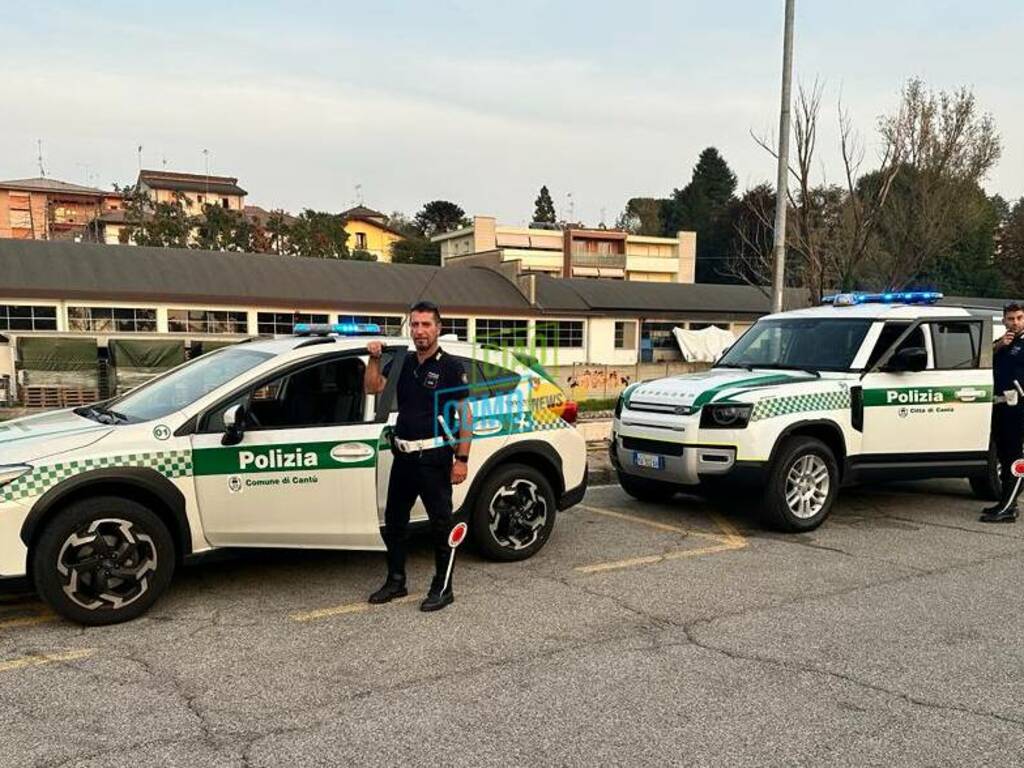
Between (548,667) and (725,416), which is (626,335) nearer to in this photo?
(725,416)

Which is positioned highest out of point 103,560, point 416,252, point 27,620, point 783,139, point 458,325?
point 416,252

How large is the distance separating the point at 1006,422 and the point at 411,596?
5.60 m

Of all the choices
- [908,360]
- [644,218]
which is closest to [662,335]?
[908,360]

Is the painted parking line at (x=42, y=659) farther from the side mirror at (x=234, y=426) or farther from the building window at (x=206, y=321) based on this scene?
the building window at (x=206, y=321)

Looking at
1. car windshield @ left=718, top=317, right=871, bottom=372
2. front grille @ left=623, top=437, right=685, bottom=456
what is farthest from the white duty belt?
car windshield @ left=718, top=317, right=871, bottom=372

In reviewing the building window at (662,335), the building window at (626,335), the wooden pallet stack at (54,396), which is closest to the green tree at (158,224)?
the building window at (626,335)

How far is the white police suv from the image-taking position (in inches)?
265

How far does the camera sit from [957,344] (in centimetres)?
774

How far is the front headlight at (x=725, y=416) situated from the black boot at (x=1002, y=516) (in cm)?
266

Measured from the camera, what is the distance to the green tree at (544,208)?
114438mm

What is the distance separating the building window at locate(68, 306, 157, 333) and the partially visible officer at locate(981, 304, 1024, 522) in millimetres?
27606

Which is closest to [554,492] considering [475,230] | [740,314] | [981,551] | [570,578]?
[570,578]

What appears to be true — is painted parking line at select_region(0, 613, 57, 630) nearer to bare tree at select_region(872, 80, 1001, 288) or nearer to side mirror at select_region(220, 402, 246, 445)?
side mirror at select_region(220, 402, 246, 445)

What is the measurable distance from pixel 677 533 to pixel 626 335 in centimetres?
3432
